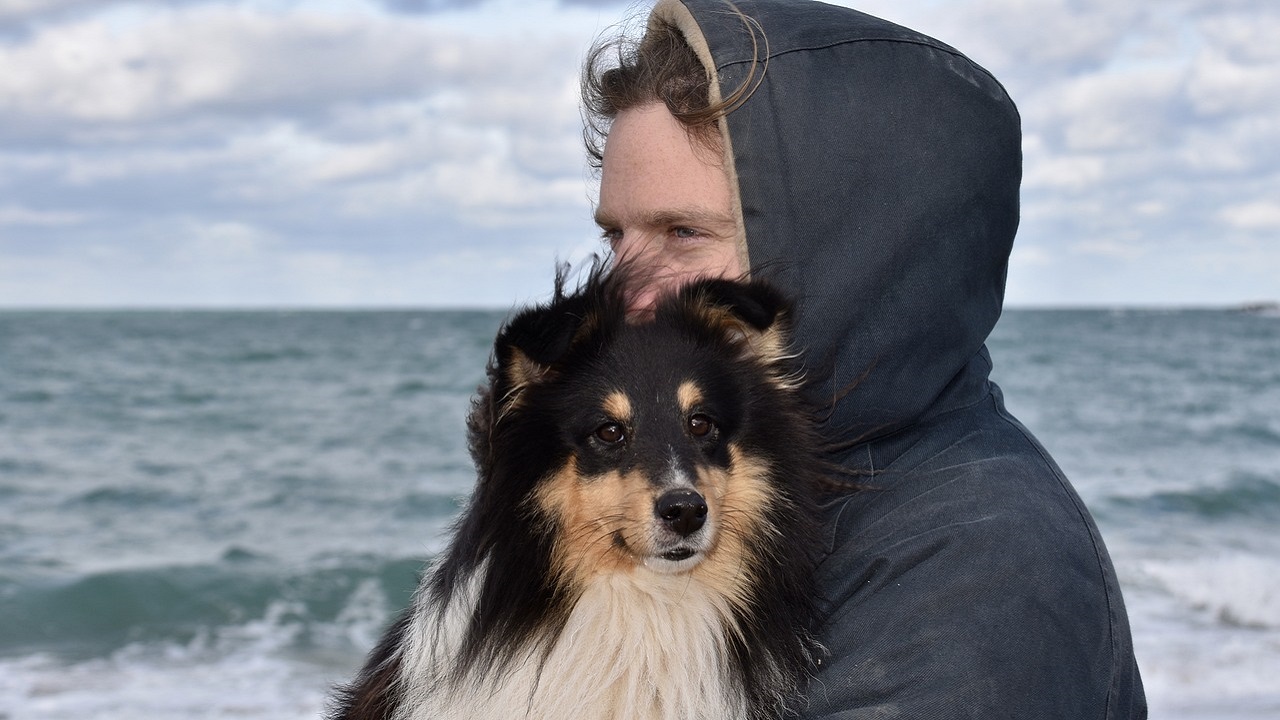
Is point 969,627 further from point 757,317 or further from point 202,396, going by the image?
point 202,396

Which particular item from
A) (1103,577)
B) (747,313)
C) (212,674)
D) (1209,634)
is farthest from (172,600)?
(1103,577)

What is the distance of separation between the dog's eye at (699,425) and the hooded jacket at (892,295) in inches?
9.8

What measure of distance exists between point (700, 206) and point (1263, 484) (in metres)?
12.7

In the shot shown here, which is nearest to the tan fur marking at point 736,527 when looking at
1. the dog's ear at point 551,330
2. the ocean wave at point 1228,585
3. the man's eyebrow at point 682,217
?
the dog's ear at point 551,330

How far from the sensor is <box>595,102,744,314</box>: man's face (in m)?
2.44

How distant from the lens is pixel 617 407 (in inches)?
96.3

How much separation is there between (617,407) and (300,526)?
9.43m

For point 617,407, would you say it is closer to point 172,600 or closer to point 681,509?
point 681,509

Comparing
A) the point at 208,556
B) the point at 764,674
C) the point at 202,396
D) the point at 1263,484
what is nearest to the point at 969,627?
the point at 764,674

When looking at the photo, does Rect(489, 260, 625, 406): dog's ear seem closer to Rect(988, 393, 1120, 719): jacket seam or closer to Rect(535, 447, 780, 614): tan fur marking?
Rect(535, 447, 780, 614): tan fur marking

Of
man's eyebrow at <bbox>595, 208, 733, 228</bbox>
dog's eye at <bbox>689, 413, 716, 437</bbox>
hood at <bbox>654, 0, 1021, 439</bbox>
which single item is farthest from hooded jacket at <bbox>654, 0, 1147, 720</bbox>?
dog's eye at <bbox>689, 413, 716, 437</bbox>

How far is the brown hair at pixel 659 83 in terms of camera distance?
93.7 inches

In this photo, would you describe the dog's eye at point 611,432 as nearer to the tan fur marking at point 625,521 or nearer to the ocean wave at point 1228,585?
the tan fur marking at point 625,521

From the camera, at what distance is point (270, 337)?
132 ft
